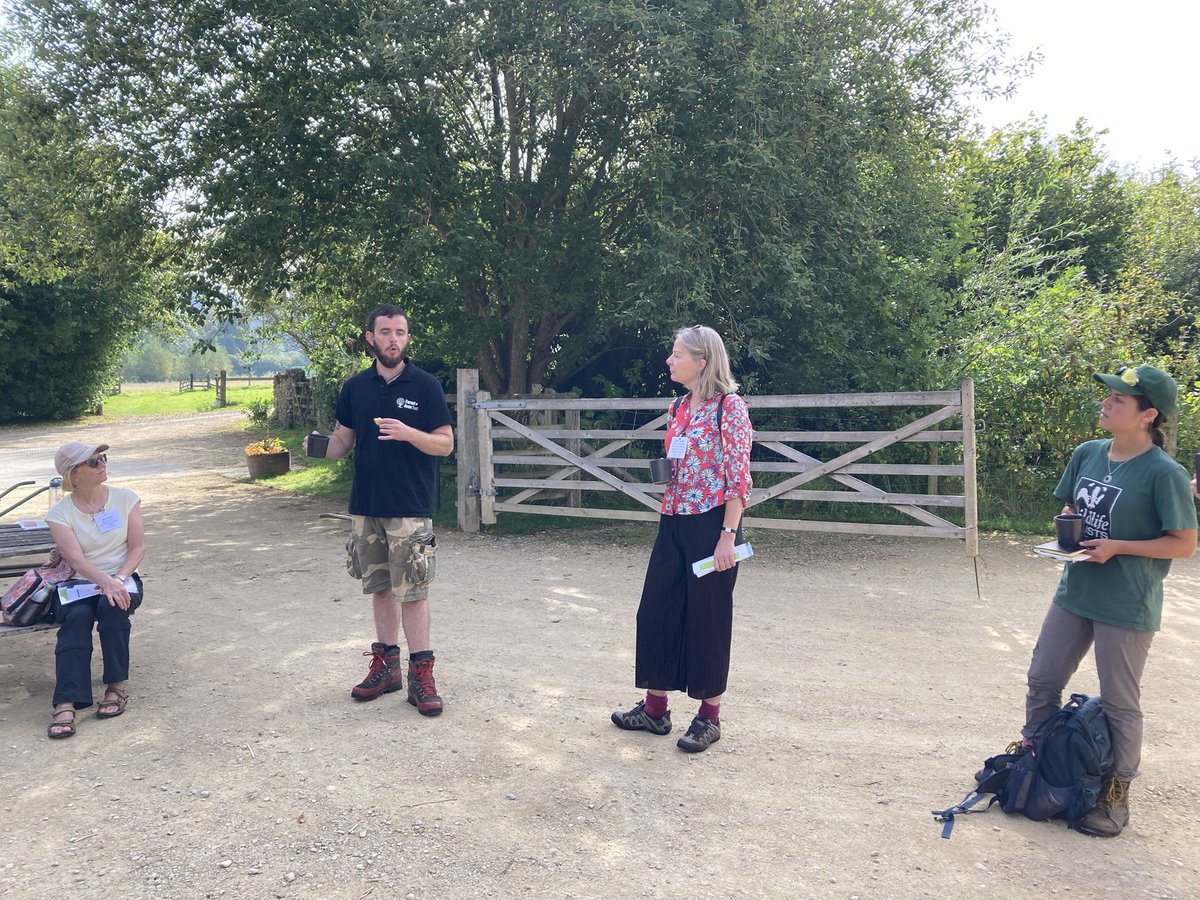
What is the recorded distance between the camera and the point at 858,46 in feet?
32.3

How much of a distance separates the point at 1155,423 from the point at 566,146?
849cm

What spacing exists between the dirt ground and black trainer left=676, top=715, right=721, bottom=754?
8cm

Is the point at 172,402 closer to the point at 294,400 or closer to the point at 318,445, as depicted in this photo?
the point at 294,400

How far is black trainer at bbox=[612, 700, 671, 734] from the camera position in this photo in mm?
4289

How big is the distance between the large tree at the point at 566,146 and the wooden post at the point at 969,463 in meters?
2.25

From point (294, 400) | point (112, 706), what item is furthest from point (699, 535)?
point (294, 400)

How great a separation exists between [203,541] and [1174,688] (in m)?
8.61

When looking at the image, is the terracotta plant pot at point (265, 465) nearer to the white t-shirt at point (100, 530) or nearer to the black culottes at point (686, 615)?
the white t-shirt at point (100, 530)

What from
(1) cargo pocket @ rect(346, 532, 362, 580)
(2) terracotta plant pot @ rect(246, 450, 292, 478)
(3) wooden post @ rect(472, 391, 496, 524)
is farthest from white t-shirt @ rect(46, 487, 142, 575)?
(2) terracotta plant pot @ rect(246, 450, 292, 478)

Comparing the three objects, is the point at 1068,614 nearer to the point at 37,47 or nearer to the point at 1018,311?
the point at 1018,311

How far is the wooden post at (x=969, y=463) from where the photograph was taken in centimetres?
747

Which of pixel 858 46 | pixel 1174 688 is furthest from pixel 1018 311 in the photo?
pixel 1174 688

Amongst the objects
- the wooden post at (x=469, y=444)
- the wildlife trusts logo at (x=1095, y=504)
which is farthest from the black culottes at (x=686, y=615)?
the wooden post at (x=469, y=444)

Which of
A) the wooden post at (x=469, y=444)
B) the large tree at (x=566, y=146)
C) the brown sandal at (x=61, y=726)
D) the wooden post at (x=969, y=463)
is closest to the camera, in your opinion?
the brown sandal at (x=61, y=726)
